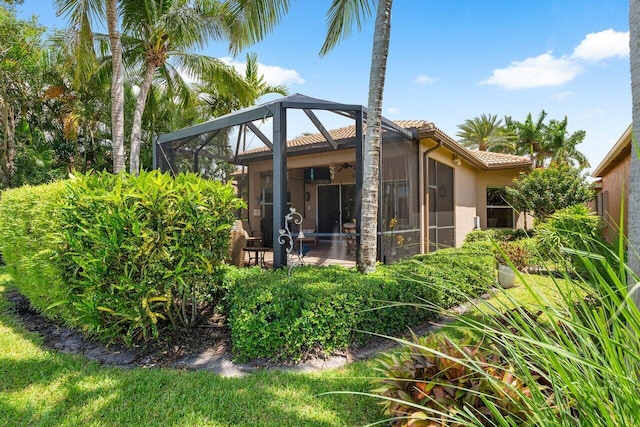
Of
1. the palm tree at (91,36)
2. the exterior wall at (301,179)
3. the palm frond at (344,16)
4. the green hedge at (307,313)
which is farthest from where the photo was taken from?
the palm tree at (91,36)

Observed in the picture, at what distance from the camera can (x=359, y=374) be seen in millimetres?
3578

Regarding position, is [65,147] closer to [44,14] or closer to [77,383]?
[44,14]

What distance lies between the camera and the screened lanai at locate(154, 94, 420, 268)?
5621 millimetres

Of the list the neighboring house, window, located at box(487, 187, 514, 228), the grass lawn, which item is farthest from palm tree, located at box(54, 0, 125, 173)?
window, located at box(487, 187, 514, 228)

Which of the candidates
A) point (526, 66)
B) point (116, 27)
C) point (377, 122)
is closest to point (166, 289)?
point (377, 122)

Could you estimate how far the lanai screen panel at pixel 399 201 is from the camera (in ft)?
23.1

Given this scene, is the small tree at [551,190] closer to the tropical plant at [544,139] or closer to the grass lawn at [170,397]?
the grass lawn at [170,397]

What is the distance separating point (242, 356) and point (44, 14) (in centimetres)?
1851

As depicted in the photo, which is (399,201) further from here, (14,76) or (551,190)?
(14,76)

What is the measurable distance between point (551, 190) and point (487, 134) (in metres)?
21.8

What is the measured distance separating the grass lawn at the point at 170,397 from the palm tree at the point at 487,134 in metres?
33.0

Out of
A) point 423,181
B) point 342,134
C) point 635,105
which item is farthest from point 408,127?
point 635,105

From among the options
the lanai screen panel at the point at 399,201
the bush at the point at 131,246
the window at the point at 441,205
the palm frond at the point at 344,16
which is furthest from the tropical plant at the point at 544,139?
the bush at the point at 131,246

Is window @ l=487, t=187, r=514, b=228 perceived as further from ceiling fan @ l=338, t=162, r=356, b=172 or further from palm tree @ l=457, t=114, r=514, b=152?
palm tree @ l=457, t=114, r=514, b=152
